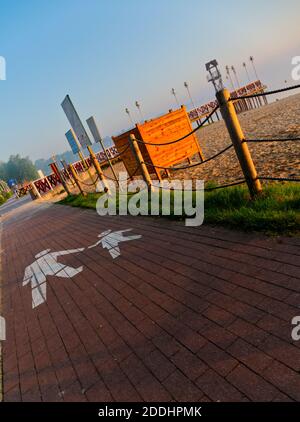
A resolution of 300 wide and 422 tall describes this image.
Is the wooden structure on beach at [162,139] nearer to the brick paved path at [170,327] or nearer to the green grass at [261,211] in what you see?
the green grass at [261,211]

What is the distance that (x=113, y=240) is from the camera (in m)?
6.40

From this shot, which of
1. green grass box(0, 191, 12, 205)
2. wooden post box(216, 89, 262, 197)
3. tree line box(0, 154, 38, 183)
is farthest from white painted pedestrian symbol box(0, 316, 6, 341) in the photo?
tree line box(0, 154, 38, 183)

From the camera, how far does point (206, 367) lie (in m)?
2.43

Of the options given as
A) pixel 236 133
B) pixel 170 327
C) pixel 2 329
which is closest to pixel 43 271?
pixel 2 329

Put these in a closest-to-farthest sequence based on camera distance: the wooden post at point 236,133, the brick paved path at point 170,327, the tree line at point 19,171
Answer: the brick paved path at point 170,327 < the wooden post at point 236,133 < the tree line at point 19,171

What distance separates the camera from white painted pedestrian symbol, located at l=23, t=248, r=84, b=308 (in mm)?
5347

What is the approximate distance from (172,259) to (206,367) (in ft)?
7.00

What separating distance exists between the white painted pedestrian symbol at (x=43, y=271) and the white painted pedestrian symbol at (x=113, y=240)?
541mm

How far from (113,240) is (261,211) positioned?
3069mm

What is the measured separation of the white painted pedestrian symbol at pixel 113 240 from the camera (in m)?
5.74

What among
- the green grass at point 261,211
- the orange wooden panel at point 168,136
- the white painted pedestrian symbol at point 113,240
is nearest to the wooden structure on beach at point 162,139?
the orange wooden panel at point 168,136

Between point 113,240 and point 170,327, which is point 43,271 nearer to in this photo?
point 113,240

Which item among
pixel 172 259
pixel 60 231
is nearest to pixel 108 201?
pixel 60 231
